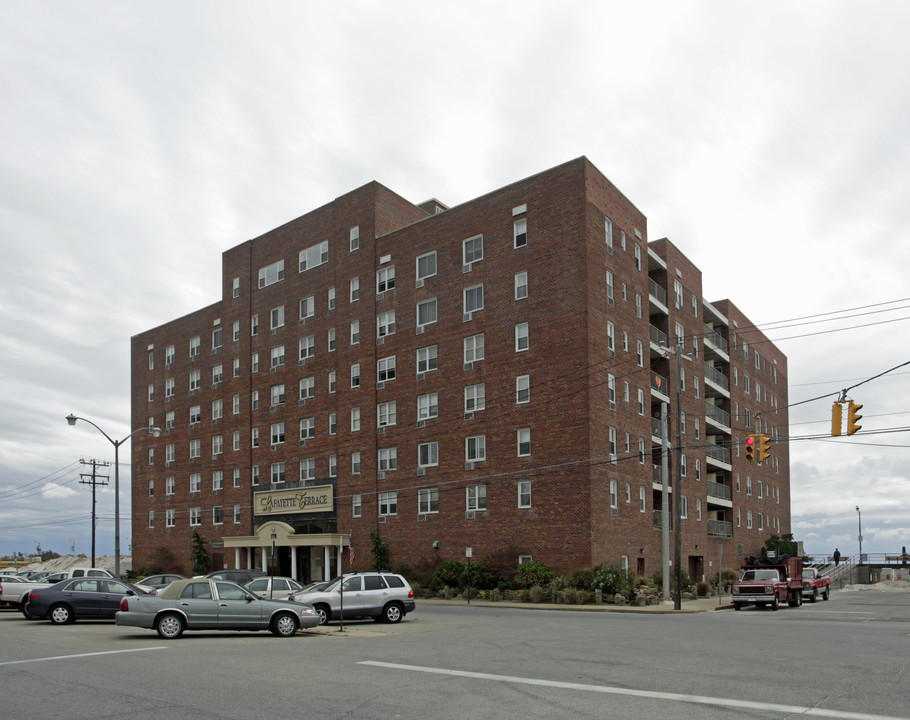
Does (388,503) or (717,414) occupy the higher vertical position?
(717,414)

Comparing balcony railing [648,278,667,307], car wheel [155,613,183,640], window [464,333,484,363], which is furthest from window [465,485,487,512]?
car wheel [155,613,183,640]

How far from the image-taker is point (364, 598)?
1047 inches

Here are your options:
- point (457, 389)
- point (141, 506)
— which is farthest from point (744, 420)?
point (141, 506)

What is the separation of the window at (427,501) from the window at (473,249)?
42.7 feet

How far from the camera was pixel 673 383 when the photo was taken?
2137 inches

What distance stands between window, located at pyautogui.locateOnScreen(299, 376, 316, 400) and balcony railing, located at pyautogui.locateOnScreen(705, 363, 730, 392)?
2767 cm

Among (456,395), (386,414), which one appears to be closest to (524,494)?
(456,395)

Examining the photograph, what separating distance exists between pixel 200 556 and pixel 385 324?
79.9 ft

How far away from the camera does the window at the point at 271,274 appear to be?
201ft

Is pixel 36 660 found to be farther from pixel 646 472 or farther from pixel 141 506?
pixel 141 506

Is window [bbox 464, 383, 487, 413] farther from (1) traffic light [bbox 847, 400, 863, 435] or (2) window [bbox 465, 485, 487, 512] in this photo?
(1) traffic light [bbox 847, 400, 863, 435]

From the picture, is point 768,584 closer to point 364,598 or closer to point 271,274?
point 364,598

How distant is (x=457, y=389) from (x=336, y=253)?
14.7 m

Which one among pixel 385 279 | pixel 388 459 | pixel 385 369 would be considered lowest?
pixel 388 459
